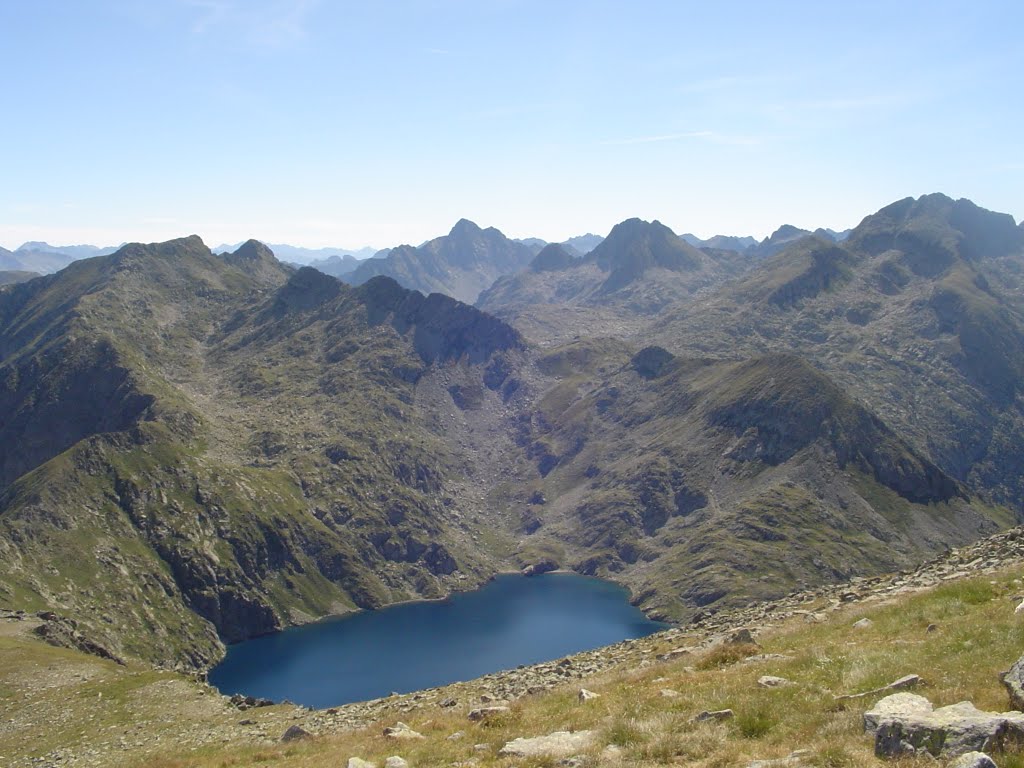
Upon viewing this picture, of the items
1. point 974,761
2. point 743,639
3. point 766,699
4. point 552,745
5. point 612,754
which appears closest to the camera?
point 974,761

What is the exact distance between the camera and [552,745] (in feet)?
81.8

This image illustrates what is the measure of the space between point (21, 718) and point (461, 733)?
156ft

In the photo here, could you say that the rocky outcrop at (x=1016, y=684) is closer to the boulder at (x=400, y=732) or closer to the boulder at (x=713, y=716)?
the boulder at (x=713, y=716)

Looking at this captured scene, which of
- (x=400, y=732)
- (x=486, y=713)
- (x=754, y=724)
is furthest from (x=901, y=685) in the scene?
(x=400, y=732)

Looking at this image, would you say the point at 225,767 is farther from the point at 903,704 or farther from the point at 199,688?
the point at 199,688

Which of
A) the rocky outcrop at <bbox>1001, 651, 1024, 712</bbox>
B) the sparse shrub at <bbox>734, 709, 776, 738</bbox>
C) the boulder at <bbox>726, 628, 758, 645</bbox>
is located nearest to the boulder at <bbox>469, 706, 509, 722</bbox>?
the sparse shrub at <bbox>734, 709, 776, 738</bbox>

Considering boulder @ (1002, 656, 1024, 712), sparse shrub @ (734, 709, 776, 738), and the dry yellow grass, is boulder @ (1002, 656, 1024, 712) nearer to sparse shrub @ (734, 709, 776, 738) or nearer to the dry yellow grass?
the dry yellow grass

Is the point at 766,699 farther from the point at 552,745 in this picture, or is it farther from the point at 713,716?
the point at 552,745

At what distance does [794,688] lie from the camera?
25.6 metres

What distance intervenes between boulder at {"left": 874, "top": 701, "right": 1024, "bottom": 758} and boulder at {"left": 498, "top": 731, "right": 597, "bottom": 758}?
30.0 feet

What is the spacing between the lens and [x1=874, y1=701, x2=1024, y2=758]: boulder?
16.9m

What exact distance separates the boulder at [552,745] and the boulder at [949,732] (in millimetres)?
9133

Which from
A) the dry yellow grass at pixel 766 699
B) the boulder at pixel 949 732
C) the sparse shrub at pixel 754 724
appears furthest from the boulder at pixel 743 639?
the boulder at pixel 949 732

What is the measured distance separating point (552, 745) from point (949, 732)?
12045mm
